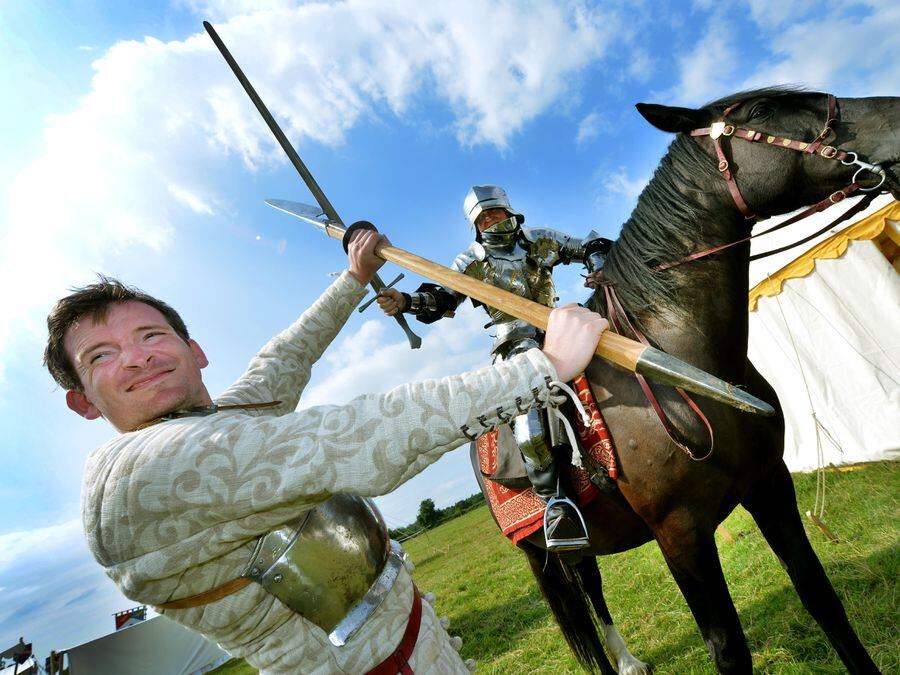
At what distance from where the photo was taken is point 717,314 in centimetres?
230

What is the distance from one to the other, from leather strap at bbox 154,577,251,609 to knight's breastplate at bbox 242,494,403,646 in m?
0.04

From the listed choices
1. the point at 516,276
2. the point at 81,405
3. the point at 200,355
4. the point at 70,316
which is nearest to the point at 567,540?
the point at 516,276

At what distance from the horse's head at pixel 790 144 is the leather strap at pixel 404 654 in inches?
87.9

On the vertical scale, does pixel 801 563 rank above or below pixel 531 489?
below

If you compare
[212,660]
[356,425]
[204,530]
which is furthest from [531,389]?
[212,660]

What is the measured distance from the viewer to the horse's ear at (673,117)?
93.8 inches

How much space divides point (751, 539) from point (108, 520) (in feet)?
18.7

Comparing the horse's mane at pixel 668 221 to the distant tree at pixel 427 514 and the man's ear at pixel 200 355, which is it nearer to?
the man's ear at pixel 200 355

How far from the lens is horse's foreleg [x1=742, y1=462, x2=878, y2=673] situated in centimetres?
232

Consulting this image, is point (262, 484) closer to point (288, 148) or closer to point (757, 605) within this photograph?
point (288, 148)

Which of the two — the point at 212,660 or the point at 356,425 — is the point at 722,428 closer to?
the point at 356,425

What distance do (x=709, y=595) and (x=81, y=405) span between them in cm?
262

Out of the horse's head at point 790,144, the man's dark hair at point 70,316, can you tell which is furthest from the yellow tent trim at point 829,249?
the man's dark hair at point 70,316

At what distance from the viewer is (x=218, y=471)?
1010mm
